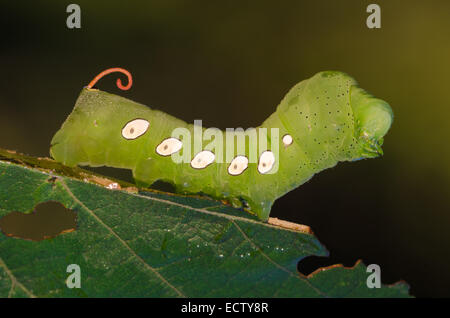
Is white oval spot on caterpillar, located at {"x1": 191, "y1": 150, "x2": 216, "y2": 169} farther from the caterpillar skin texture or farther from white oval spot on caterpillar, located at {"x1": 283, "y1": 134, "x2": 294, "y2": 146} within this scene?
white oval spot on caterpillar, located at {"x1": 283, "y1": 134, "x2": 294, "y2": 146}

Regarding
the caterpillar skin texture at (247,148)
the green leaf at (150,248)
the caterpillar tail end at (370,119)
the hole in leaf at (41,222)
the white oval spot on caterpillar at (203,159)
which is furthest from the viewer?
the hole in leaf at (41,222)

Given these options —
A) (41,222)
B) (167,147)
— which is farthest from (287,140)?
(41,222)

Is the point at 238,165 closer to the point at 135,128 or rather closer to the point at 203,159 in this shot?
the point at 203,159

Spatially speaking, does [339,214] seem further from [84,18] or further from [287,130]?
[84,18]

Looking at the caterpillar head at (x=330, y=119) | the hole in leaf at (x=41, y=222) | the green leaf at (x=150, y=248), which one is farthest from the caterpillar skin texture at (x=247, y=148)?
the hole in leaf at (x=41, y=222)

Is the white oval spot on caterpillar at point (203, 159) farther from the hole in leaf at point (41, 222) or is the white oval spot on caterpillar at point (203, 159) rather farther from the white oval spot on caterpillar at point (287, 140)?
the hole in leaf at point (41, 222)

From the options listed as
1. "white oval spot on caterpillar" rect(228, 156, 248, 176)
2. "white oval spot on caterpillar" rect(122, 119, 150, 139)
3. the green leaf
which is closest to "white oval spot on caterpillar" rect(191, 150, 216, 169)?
"white oval spot on caterpillar" rect(228, 156, 248, 176)

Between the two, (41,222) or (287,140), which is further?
(41,222)
